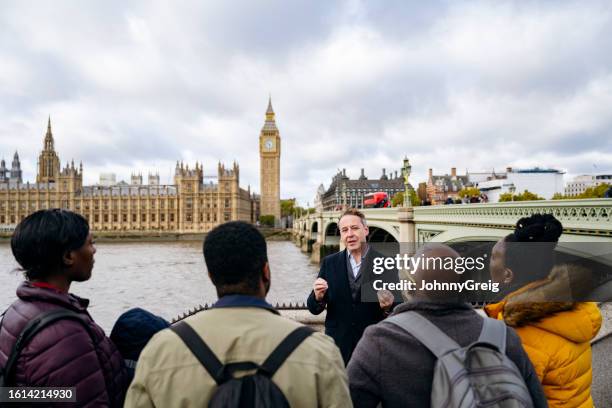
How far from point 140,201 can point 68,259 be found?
89351 mm

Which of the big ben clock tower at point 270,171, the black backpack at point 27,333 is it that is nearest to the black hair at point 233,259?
the black backpack at point 27,333

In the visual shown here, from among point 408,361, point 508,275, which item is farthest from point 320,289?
point 408,361

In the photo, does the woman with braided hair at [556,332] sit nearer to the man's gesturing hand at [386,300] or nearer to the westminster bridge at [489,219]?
the man's gesturing hand at [386,300]

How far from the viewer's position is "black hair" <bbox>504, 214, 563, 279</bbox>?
249cm

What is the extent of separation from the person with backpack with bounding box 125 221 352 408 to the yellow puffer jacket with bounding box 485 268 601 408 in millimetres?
1233

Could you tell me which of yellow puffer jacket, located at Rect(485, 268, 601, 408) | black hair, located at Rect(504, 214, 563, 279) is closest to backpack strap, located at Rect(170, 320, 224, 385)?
yellow puffer jacket, located at Rect(485, 268, 601, 408)

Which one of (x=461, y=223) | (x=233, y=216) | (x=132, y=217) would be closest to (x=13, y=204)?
(x=132, y=217)

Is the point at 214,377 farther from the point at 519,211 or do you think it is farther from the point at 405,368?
the point at 519,211

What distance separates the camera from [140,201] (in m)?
85.3

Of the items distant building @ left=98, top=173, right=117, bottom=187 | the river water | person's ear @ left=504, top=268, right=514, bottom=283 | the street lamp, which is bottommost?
the river water

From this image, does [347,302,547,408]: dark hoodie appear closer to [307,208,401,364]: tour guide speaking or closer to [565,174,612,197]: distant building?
[307,208,401,364]: tour guide speaking

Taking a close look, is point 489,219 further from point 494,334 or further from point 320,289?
point 494,334

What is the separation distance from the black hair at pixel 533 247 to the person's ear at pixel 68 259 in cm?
254

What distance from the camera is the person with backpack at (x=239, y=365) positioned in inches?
59.5
